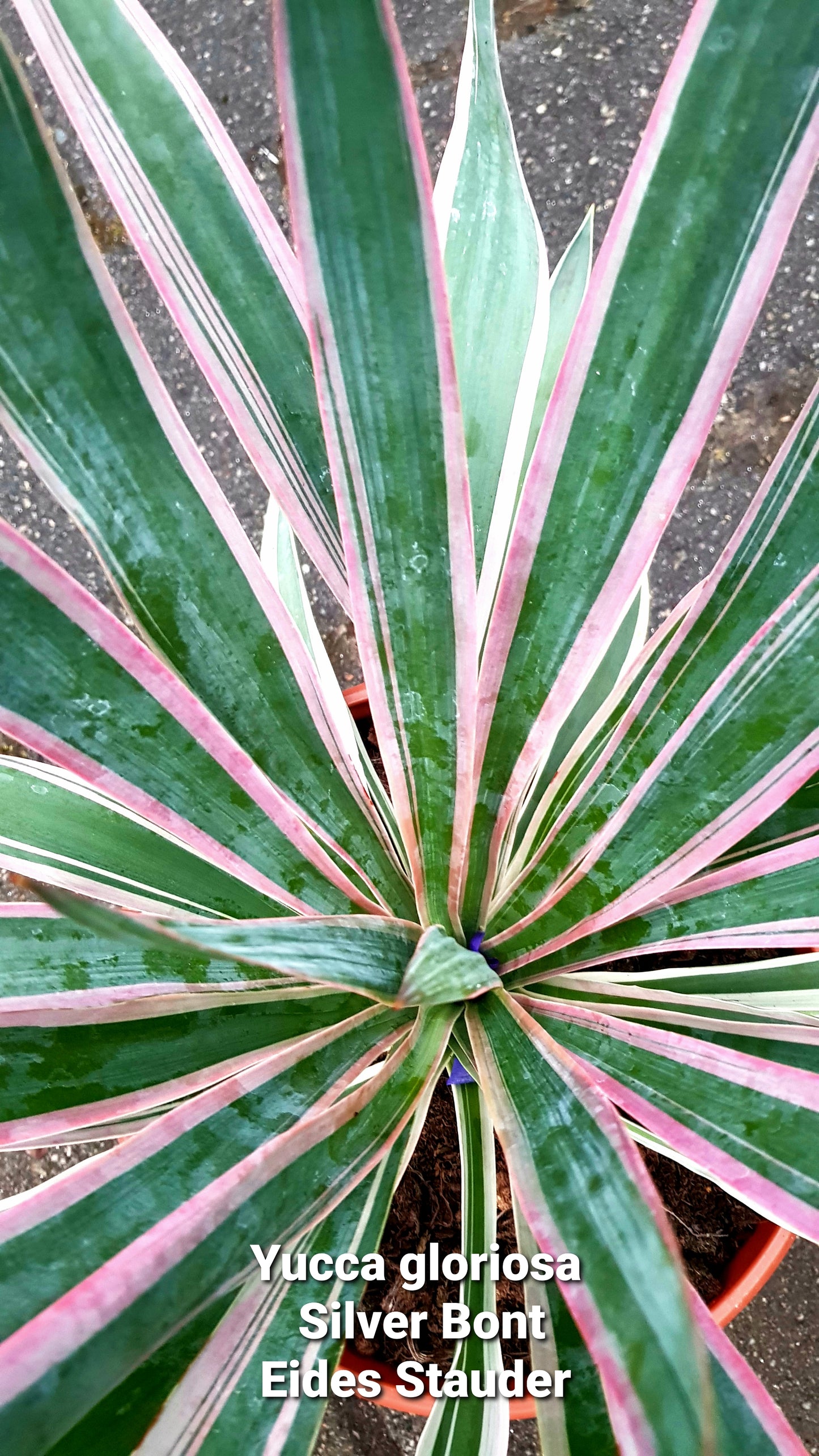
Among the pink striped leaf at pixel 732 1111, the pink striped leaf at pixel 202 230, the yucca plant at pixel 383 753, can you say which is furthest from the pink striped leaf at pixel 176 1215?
the pink striped leaf at pixel 202 230

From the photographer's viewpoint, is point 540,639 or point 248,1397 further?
point 540,639

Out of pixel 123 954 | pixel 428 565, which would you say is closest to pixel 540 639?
pixel 428 565

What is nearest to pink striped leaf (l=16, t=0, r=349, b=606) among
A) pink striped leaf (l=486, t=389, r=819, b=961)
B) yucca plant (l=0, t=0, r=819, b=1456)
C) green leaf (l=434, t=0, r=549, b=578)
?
yucca plant (l=0, t=0, r=819, b=1456)

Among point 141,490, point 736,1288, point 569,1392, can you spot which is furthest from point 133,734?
point 736,1288

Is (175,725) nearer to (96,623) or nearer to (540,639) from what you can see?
(96,623)

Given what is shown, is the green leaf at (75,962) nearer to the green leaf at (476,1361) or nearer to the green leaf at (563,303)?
the green leaf at (476,1361)

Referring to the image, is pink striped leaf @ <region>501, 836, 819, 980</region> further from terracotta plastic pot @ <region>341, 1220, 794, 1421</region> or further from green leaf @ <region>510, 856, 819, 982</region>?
terracotta plastic pot @ <region>341, 1220, 794, 1421</region>
